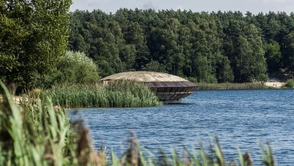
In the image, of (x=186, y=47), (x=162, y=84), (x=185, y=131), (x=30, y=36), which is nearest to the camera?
(x=185, y=131)

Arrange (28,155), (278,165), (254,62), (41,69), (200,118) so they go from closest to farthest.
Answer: (28,155), (278,165), (200,118), (41,69), (254,62)

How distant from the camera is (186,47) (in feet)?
367

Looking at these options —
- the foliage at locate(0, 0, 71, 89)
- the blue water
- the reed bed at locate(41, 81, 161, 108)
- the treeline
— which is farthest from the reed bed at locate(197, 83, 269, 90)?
the blue water

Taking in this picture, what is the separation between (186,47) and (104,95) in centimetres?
7363

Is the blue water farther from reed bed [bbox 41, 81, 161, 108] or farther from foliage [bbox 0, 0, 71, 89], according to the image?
foliage [bbox 0, 0, 71, 89]

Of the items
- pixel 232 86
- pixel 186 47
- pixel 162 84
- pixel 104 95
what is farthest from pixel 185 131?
pixel 186 47

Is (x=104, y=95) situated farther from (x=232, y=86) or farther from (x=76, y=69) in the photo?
(x=232, y=86)

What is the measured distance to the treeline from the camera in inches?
Answer: 4272

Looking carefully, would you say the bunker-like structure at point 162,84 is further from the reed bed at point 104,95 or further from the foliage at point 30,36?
the foliage at point 30,36

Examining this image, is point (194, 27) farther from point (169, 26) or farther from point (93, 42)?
point (93, 42)

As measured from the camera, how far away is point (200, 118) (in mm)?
34094

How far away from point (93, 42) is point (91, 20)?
14.9 meters

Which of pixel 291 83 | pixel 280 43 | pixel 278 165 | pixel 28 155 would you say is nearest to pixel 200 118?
pixel 278 165

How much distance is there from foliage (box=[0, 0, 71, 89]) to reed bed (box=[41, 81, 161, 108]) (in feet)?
15.9
